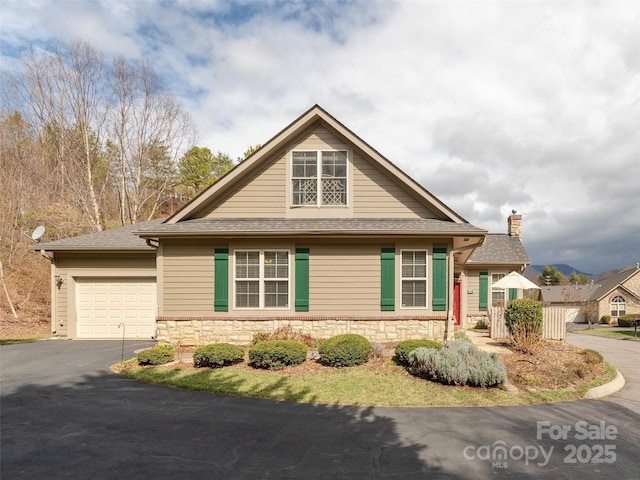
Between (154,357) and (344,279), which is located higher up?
(344,279)

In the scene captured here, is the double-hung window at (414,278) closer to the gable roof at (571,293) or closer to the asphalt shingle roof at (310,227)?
the asphalt shingle roof at (310,227)

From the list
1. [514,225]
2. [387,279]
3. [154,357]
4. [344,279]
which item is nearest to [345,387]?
[344,279]

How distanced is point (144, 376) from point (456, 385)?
7.27 meters

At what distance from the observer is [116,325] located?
45.3ft

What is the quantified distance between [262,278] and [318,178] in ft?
13.0

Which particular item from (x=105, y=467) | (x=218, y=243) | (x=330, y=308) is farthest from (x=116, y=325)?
(x=105, y=467)

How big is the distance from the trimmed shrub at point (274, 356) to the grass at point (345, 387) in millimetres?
248

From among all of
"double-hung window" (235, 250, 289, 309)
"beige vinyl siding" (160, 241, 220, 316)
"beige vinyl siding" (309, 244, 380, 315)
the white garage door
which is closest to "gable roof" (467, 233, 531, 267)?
"beige vinyl siding" (309, 244, 380, 315)

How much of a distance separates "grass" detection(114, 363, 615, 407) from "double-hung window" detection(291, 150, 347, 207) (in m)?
5.85

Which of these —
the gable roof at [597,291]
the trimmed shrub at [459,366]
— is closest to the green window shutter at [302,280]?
the trimmed shrub at [459,366]

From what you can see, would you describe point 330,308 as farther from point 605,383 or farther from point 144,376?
point 605,383

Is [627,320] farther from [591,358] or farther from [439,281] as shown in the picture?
[439,281]

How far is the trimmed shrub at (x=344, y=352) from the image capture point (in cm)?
900

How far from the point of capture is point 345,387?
760 cm
